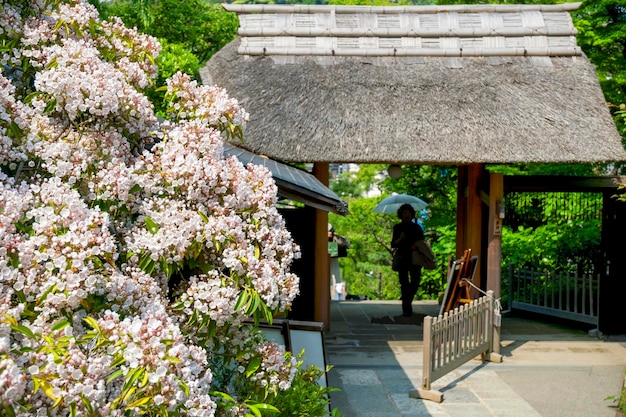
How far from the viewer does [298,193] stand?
5855 millimetres

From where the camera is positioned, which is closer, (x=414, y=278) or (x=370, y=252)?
(x=414, y=278)

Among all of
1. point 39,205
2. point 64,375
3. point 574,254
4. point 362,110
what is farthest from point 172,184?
point 574,254

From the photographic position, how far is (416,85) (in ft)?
33.7

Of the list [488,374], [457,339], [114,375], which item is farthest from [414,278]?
[114,375]

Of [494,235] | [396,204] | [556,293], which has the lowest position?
[556,293]

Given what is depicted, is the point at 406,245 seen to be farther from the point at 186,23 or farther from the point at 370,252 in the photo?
the point at 370,252

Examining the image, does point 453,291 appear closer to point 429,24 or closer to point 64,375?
point 429,24

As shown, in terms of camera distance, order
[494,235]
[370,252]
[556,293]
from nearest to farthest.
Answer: [494,235] < [556,293] < [370,252]

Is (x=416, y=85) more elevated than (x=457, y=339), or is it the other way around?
(x=416, y=85)

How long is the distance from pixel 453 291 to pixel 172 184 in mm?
5703

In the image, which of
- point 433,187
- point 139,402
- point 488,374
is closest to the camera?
point 139,402

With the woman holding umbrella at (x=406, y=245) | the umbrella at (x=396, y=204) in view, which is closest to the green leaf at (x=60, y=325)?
the woman holding umbrella at (x=406, y=245)

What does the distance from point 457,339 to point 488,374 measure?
786 mm

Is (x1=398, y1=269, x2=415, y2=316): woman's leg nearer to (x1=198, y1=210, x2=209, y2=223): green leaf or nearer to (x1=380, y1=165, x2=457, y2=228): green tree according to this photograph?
(x1=380, y1=165, x2=457, y2=228): green tree
